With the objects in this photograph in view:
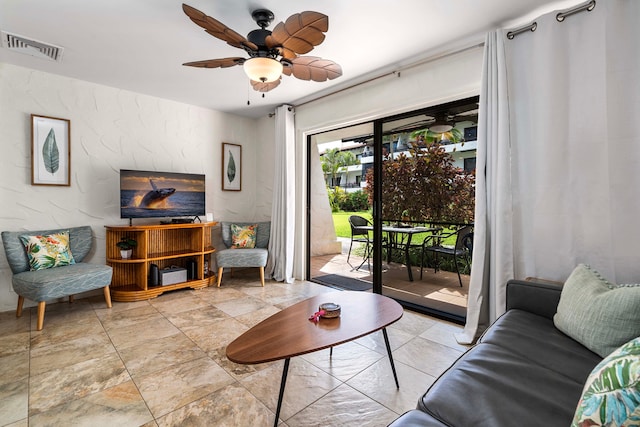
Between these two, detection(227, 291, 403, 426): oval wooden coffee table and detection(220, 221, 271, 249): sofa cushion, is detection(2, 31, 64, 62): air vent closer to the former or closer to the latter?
detection(220, 221, 271, 249): sofa cushion

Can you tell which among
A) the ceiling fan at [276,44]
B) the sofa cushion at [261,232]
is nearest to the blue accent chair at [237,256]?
the sofa cushion at [261,232]

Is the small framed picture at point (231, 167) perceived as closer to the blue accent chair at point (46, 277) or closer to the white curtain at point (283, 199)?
the white curtain at point (283, 199)

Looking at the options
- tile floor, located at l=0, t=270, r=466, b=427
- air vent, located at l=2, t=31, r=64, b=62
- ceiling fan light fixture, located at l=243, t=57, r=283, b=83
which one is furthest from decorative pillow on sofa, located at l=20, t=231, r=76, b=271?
ceiling fan light fixture, located at l=243, t=57, r=283, b=83

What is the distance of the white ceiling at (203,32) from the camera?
2.12 meters

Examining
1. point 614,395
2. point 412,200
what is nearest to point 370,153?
point 412,200

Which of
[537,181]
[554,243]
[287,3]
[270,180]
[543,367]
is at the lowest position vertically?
[543,367]

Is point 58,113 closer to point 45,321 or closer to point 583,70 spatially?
point 45,321

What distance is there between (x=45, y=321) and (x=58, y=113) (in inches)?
86.7

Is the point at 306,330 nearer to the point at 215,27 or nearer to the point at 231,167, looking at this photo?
the point at 215,27

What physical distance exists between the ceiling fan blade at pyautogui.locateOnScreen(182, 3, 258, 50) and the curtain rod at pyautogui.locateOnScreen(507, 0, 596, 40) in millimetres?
1921

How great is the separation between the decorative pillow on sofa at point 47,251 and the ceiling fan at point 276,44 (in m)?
2.45

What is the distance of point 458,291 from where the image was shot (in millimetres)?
3264

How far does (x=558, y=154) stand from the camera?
2090mm

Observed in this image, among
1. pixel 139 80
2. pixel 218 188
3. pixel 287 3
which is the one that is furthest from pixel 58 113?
pixel 287 3
